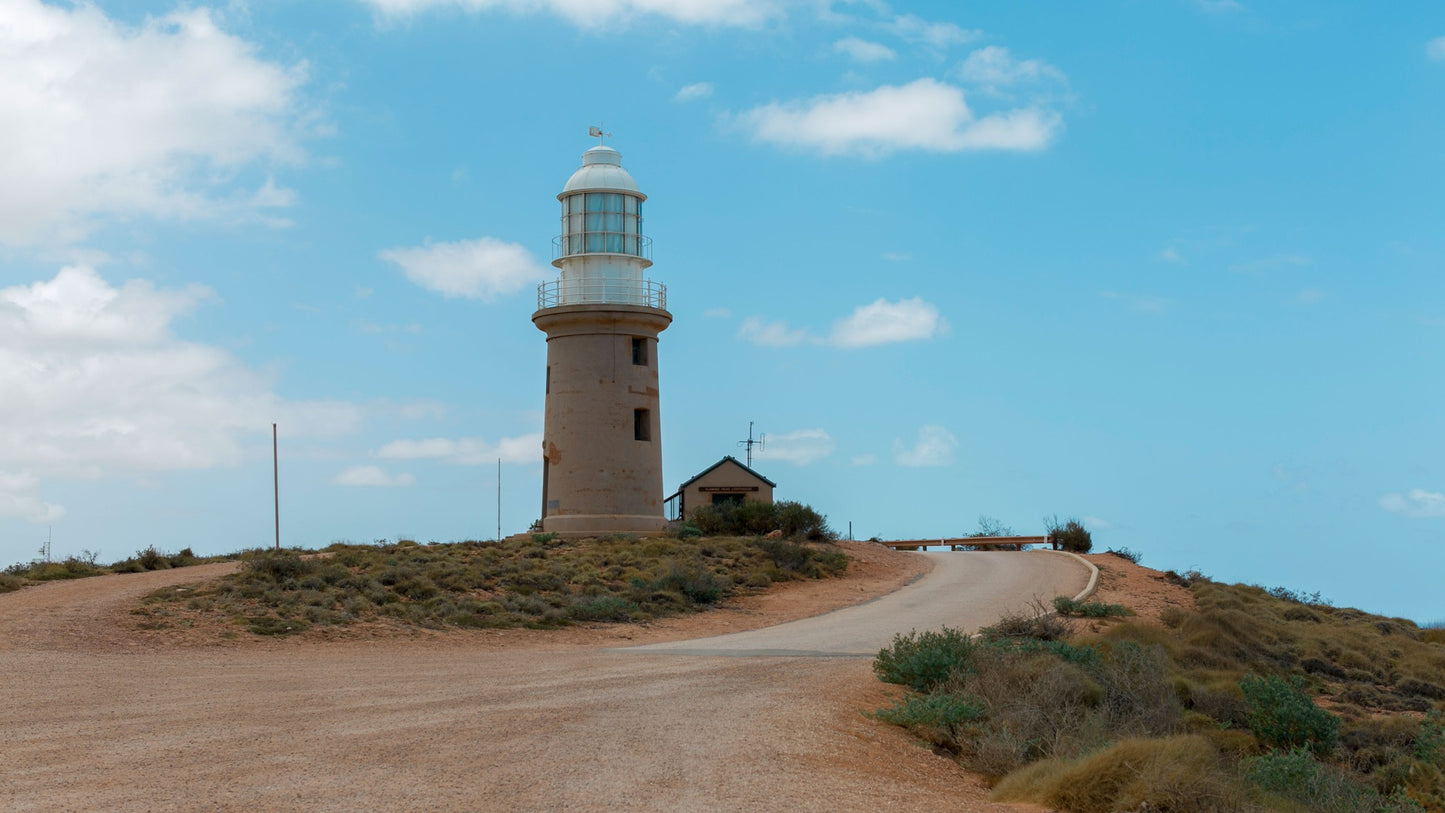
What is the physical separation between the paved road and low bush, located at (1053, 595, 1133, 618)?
0.78 meters

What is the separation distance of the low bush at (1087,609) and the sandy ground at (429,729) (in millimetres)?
7680

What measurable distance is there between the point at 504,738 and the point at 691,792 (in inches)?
88.8

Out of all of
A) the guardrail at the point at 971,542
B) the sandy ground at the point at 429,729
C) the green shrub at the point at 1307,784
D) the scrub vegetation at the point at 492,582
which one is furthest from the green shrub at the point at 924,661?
the guardrail at the point at 971,542

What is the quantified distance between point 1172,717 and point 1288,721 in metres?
2.22

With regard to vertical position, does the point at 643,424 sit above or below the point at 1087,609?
above

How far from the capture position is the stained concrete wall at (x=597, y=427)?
3441cm

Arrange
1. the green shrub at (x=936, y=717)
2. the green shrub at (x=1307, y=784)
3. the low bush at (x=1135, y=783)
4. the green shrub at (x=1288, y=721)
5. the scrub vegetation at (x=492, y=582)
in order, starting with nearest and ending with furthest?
the low bush at (x=1135, y=783), the green shrub at (x=1307, y=784), the green shrub at (x=936, y=717), the green shrub at (x=1288, y=721), the scrub vegetation at (x=492, y=582)

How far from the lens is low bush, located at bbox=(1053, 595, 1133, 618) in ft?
72.8

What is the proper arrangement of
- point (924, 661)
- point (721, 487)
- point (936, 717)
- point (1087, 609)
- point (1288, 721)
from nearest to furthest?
point (936, 717)
point (924, 661)
point (1288, 721)
point (1087, 609)
point (721, 487)

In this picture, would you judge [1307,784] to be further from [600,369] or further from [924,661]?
[600,369]

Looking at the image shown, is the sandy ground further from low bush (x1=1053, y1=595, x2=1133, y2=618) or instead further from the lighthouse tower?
the lighthouse tower

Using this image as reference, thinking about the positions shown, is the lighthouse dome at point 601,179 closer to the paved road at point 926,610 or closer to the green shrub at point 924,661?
the paved road at point 926,610

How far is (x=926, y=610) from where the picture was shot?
23578 millimetres

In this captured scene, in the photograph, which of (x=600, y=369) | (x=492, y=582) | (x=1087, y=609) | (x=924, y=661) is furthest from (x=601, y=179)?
(x=924, y=661)
